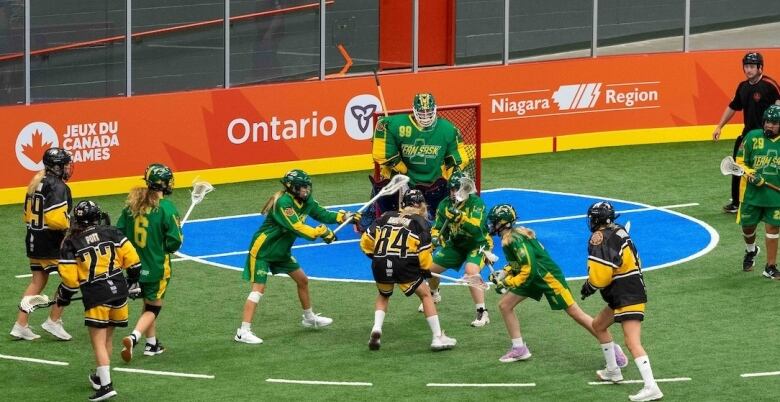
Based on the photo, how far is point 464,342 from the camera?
14969mm

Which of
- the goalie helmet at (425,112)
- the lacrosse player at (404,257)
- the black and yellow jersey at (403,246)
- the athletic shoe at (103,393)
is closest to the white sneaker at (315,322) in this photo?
the lacrosse player at (404,257)

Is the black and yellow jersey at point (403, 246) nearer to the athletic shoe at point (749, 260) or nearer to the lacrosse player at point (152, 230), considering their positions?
the lacrosse player at point (152, 230)

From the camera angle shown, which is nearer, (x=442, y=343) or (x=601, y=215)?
(x=601, y=215)

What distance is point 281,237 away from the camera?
15.1m

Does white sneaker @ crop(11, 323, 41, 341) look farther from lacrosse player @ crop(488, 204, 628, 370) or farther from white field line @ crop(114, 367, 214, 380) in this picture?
lacrosse player @ crop(488, 204, 628, 370)

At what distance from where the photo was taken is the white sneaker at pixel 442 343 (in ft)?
48.0

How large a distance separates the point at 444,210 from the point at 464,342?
1342 millimetres

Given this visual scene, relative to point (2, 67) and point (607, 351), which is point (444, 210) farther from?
point (2, 67)

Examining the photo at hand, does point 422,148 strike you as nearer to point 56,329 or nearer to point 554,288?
point 554,288

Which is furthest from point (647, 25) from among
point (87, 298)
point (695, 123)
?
point (87, 298)

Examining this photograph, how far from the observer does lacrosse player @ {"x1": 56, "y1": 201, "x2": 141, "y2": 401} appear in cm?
1313

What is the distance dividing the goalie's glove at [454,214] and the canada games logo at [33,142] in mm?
7255

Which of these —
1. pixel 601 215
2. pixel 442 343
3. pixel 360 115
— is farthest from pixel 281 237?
pixel 360 115

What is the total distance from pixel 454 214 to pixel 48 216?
380 cm
